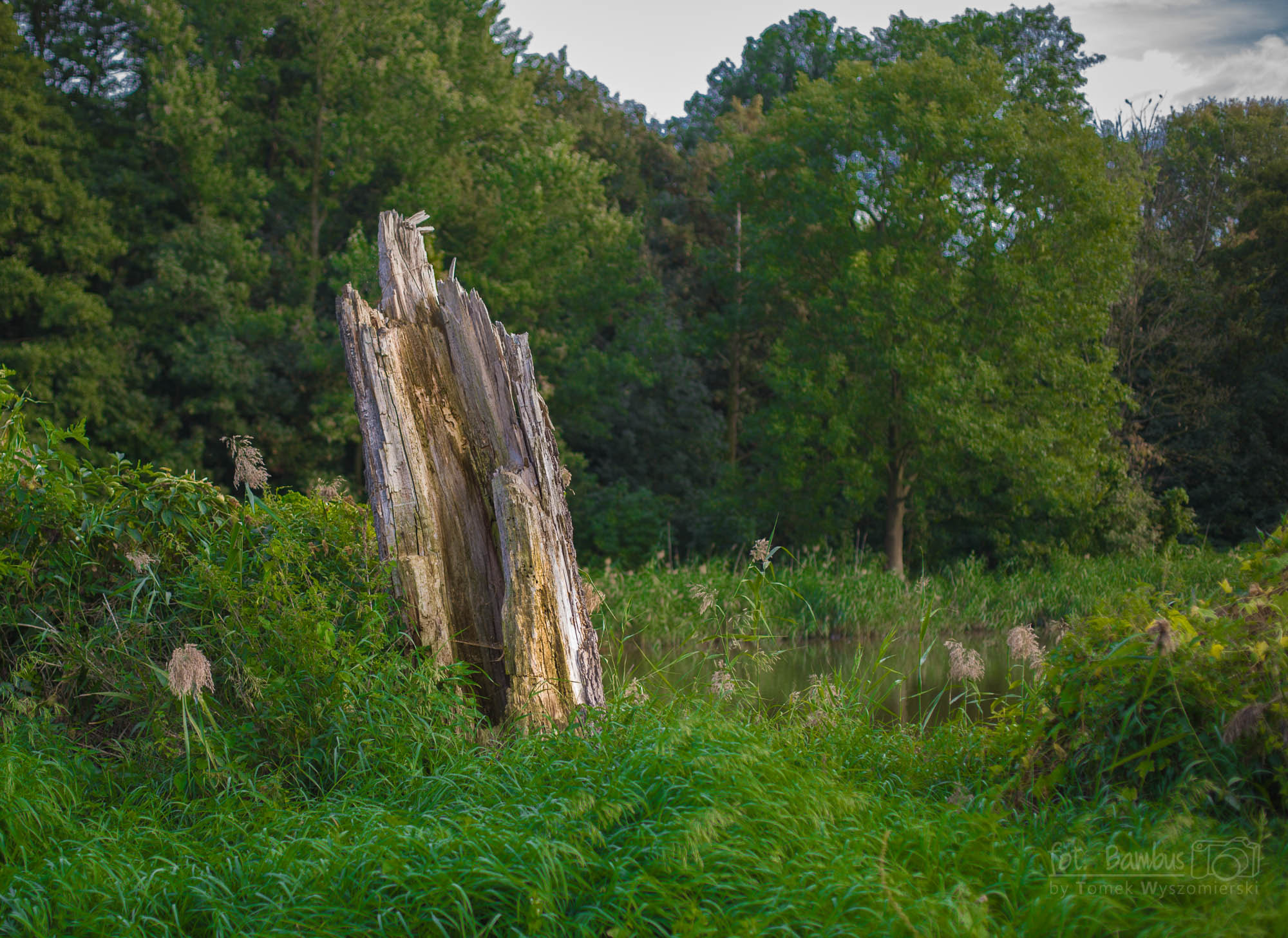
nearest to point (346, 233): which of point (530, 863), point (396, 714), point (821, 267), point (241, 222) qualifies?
point (241, 222)

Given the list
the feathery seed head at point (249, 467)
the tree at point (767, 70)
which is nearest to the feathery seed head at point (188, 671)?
the feathery seed head at point (249, 467)

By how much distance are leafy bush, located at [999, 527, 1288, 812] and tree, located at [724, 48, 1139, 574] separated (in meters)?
11.5

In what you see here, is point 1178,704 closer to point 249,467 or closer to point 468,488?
point 468,488

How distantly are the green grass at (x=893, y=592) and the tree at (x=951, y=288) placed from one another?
1.21 m

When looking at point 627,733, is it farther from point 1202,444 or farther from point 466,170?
point 1202,444

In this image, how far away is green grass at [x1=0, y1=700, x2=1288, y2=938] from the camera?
2.45 meters

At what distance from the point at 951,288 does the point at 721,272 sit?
6368 mm

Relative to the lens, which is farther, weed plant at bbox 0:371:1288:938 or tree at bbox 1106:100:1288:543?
tree at bbox 1106:100:1288:543

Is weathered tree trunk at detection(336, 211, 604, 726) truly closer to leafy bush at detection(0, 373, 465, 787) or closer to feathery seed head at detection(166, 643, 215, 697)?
leafy bush at detection(0, 373, 465, 787)

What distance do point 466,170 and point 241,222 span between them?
4.60 meters

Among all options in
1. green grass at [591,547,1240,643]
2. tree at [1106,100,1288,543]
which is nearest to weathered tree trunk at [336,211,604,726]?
green grass at [591,547,1240,643]

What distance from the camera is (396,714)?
3.98 meters

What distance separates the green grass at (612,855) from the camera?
2451 millimetres

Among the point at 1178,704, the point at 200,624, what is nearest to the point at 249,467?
the point at 200,624
